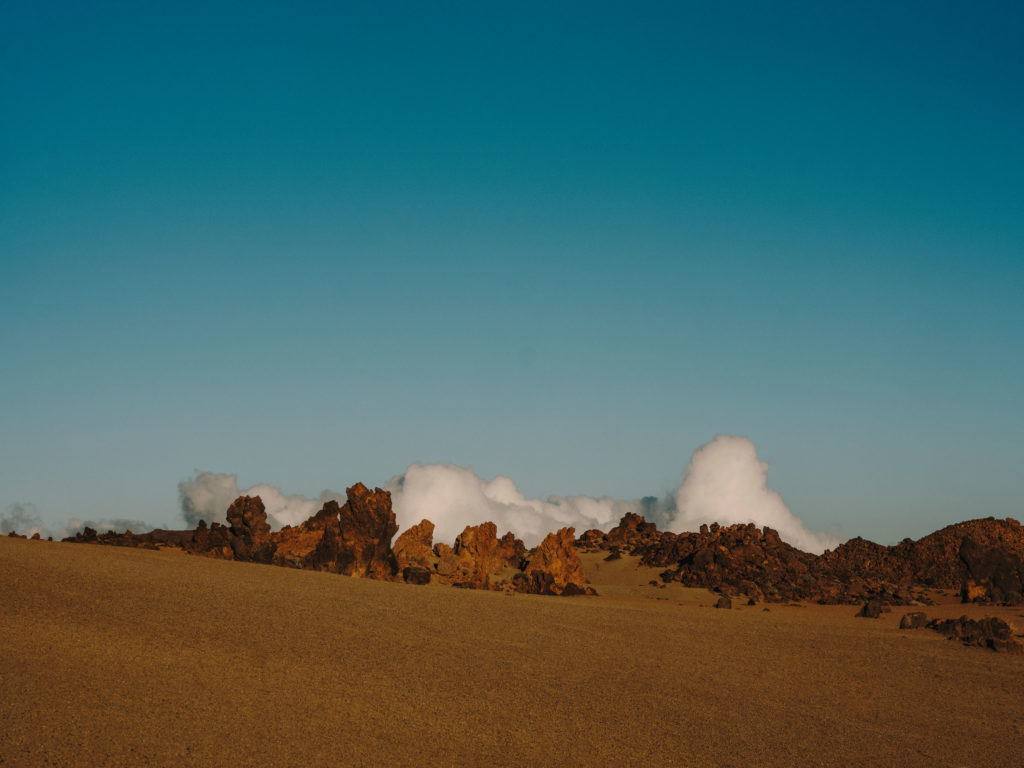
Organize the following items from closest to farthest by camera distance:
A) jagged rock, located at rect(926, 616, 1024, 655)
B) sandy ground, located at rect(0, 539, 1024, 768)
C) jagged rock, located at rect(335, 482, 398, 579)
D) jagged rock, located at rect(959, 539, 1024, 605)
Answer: sandy ground, located at rect(0, 539, 1024, 768) < jagged rock, located at rect(926, 616, 1024, 655) < jagged rock, located at rect(335, 482, 398, 579) < jagged rock, located at rect(959, 539, 1024, 605)

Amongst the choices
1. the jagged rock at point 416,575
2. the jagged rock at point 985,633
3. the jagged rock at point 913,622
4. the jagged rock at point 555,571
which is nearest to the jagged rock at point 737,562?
the jagged rock at point 555,571

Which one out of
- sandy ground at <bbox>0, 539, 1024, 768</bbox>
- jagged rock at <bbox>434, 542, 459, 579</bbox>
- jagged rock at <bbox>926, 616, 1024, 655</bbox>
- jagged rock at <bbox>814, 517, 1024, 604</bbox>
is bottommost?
sandy ground at <bbox>0, 539, 1024, 768</bbox>

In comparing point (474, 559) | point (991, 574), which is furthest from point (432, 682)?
point (991, 574)

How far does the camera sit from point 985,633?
24.3 m

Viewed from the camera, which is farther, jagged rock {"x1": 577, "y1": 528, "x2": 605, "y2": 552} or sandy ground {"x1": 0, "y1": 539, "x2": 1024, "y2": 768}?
jagged rock {"x1": 577, "y1": 528, "x2": 605, "y2": 552}

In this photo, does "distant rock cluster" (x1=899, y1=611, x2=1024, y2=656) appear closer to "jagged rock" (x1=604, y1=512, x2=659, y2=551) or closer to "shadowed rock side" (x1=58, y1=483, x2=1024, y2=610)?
"shadowed rock side" (x1=58, y1=483, x2=1024, y2=610)

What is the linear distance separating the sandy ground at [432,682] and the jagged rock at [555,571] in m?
8.16

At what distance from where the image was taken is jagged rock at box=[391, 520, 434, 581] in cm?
3412

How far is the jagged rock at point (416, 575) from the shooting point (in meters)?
31.3

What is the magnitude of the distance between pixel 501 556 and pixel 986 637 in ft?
68.1

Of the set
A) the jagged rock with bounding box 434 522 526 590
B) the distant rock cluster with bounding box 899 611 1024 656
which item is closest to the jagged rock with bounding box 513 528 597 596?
the jagged rock with bounding box 434 522 526 590

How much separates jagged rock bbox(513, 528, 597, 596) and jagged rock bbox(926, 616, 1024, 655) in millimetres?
13706

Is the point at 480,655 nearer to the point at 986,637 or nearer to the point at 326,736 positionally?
the point at 326,736

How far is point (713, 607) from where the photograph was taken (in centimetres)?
3152
